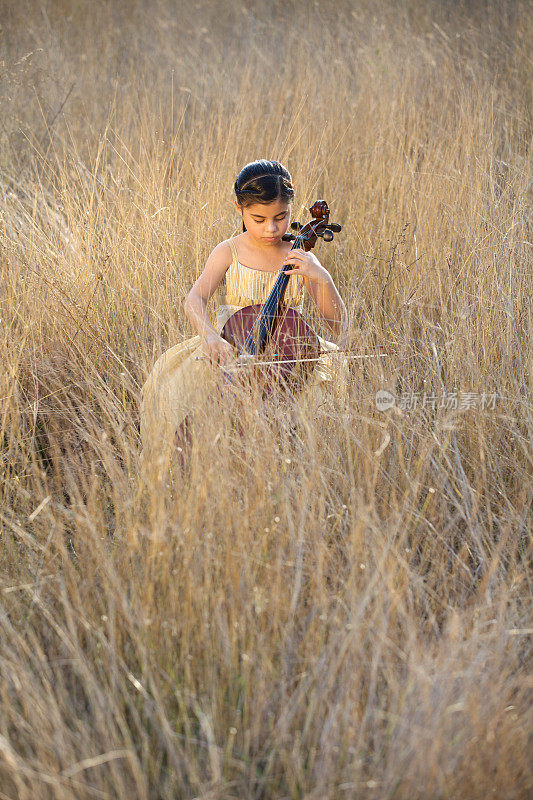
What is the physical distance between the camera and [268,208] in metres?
2.45

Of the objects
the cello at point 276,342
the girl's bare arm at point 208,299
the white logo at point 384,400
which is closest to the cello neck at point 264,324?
the cello at point 276,342

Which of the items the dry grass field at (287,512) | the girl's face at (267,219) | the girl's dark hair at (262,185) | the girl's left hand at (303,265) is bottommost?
the dry grass field at (287,512)

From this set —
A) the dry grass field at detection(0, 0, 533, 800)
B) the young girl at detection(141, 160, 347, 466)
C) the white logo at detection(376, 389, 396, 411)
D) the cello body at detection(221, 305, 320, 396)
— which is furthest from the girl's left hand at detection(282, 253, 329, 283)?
the white logo at detection(376, 389, 396, 411)

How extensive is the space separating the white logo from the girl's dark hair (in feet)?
2.40

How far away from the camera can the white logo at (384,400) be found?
2193 millimetres

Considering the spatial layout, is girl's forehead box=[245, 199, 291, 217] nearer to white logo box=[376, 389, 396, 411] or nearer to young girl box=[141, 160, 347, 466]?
young girl box=[141, 160, 347, 466]

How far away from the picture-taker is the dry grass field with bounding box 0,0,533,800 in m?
1.33

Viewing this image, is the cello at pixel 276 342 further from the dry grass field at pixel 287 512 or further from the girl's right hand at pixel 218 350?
the dry grass field at pixel 287 512

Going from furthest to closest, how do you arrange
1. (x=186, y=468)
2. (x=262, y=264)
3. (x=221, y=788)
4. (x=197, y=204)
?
(x=197, y=204) < (x=262, y=264) < (x=186, y=468) < (x=221, y=788)

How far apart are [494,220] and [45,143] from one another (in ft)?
9.69

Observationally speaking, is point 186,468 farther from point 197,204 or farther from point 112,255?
point 197,204

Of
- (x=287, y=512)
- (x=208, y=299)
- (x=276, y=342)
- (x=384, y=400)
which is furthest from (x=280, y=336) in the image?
(x=287, y=512)

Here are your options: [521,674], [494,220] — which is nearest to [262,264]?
[494,220]

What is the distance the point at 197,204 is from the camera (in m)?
3.47
